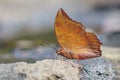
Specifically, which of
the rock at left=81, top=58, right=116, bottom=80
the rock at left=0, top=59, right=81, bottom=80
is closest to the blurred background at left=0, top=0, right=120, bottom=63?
the rock at left=81, top=58, right=116, bottom=80

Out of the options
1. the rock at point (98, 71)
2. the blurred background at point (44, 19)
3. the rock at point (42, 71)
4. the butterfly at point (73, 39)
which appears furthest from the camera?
the blurred background at point (44, 19)

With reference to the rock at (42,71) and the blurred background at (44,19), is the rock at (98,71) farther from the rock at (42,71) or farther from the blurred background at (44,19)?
the blurred background at (44,19)

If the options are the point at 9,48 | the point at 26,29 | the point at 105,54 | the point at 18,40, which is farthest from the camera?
the point at 26,29

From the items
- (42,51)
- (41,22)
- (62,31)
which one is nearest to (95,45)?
(62,31)

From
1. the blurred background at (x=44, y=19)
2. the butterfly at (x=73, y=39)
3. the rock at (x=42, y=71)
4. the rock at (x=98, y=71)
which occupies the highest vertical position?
the blurred background at (x=44, y=19)

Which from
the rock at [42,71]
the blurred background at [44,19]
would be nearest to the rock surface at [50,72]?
the rock at [42,71]

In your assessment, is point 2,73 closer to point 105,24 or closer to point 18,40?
point 18,40

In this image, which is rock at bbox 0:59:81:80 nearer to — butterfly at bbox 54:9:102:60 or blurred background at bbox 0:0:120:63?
butterfly at bbox 54:9:102:60
